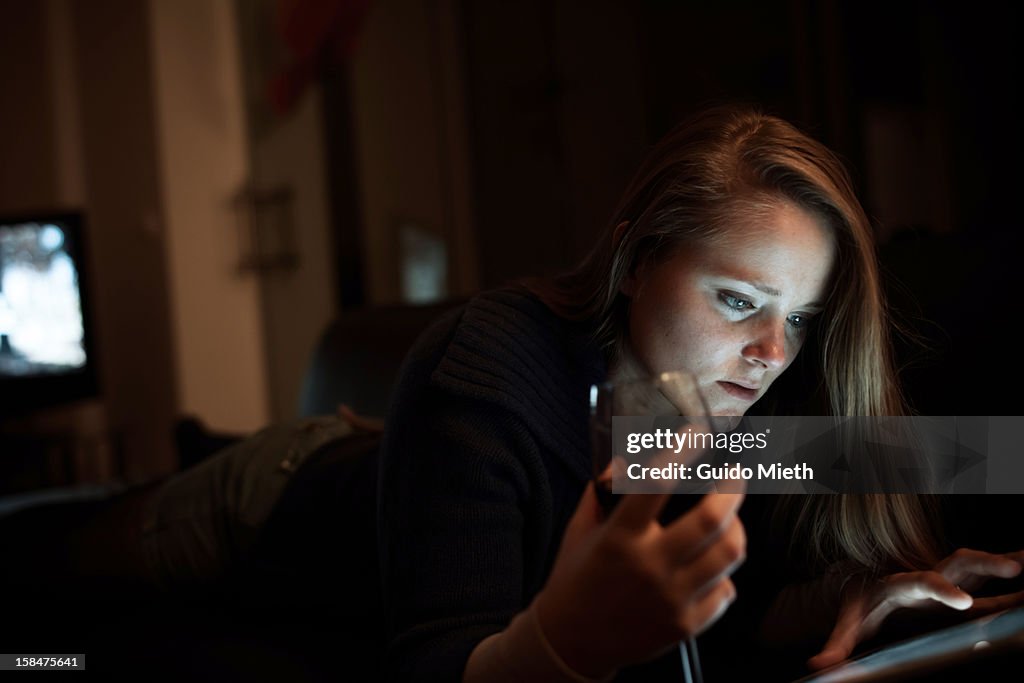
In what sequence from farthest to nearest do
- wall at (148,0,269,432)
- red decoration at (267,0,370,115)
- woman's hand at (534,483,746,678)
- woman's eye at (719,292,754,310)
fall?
1. wall at (148,0,269,432)
2. red decoration at (267,0,370,115)
3. woman's eye at (719,292,754,310)
4. woman's hand at (534,483,746,678)

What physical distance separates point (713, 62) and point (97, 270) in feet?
9.68

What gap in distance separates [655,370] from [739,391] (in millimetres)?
92

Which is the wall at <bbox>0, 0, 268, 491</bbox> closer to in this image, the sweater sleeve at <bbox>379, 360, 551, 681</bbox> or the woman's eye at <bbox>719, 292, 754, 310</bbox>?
the sweater sleeve at <bbox>379, 360, 551, 681</bbox>

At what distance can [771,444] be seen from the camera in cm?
109

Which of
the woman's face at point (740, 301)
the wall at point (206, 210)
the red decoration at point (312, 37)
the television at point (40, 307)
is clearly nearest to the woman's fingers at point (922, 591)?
the woman's face at point (740, 301)

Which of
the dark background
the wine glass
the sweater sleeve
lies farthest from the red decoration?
the wine glass

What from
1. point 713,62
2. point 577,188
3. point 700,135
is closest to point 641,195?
point 700,135

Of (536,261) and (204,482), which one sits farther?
(536,261)

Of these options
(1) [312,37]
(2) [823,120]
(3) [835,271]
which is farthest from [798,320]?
(1) [312,37]

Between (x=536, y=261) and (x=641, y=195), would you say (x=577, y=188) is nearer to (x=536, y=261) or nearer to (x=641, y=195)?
(x=536, y=261)

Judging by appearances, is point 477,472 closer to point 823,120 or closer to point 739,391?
point 739,391

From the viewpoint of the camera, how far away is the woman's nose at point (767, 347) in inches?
35.1

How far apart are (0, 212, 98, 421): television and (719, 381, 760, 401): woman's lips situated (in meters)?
2.87

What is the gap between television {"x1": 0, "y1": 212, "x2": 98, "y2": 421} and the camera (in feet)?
10.4
